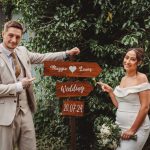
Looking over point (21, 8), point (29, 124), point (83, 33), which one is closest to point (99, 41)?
point (83, 33)

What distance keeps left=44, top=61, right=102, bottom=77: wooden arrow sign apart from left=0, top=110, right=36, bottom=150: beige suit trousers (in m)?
0.64

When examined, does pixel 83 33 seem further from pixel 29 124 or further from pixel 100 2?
pixel 29 124

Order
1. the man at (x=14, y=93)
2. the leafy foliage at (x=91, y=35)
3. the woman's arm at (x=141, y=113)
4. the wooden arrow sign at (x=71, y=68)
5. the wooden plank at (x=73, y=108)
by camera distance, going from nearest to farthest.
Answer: the woman's arm at (x=141, y=113), the man at (x=14, y=93), the wooden arrow sign at (x=71, y=68), the wooden plank at (x=73, y=108), the leafy foliage at (x=91, y=35)

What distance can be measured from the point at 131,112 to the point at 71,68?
3.91ft

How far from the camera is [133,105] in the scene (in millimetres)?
4664

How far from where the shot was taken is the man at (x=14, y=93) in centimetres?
498

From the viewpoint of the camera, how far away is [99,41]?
6.93m

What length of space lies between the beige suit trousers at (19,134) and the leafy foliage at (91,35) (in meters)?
1.77

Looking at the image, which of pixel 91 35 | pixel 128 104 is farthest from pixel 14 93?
pixel 91 35

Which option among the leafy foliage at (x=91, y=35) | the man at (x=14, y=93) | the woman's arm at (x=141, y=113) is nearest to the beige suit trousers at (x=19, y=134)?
the man at (x=14, y=93)

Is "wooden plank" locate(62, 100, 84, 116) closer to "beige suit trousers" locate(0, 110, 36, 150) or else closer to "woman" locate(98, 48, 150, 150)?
"beige suit trousers" locate(0, 110, 36, 150)

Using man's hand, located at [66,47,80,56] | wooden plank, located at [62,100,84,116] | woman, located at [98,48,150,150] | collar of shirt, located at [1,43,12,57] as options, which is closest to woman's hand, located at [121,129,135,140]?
woman, located at [98,48,150,150]

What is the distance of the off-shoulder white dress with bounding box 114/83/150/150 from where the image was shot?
4603mm

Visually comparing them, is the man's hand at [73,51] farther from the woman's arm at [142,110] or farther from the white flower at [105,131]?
the woman's arm at [142,110]
